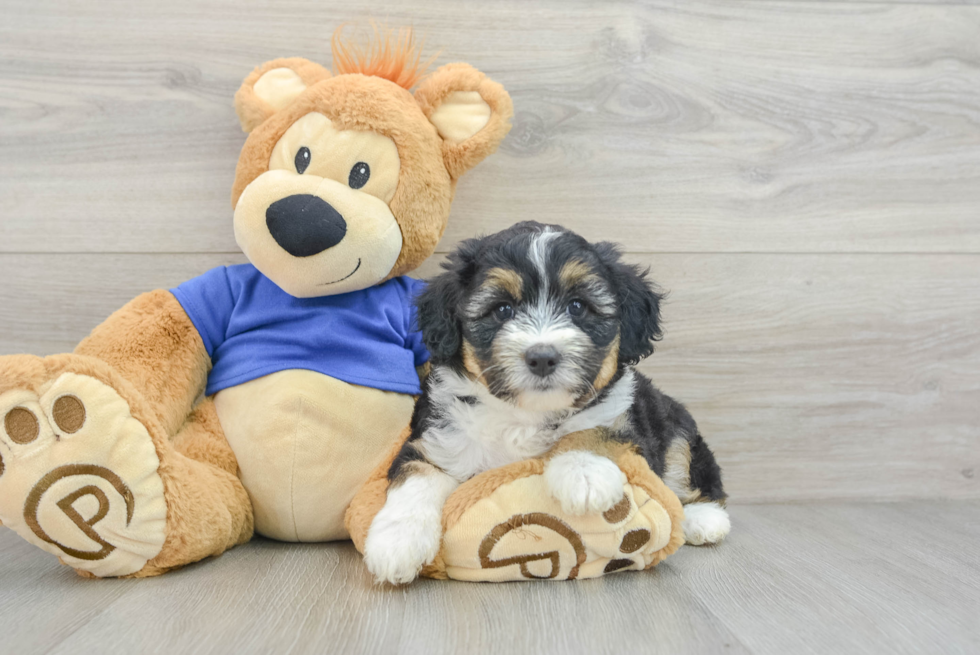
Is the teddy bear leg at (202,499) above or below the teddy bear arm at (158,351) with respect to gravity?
below

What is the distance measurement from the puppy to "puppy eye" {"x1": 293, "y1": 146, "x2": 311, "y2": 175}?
0.50 metres

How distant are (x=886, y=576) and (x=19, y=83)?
9.63 ft

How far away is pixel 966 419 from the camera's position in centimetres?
261

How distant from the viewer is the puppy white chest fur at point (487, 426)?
1790mm

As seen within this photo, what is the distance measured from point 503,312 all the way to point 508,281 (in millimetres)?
76

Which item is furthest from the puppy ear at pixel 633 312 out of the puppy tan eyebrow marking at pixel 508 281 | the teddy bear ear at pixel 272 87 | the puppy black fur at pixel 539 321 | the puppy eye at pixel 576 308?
the teddy bear ear at pixel 272 87

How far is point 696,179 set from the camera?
2.50 m

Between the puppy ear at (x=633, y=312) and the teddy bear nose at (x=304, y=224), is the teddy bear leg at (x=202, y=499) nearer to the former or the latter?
the teddy bear nose at (x=304, y=224)

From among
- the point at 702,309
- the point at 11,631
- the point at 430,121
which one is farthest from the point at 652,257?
the point at 11,631

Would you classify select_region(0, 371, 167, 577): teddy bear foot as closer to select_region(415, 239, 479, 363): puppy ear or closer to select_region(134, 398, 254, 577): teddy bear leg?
select_region(134, 398, 254, 577): teddy bear leg

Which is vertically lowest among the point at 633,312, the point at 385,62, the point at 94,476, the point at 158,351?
the point at 94,476

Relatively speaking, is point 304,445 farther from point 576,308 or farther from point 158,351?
point 576,308

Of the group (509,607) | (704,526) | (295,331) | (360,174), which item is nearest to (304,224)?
(360,174)

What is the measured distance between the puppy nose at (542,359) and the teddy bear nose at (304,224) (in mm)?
641
